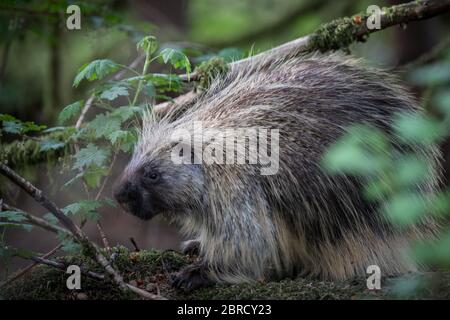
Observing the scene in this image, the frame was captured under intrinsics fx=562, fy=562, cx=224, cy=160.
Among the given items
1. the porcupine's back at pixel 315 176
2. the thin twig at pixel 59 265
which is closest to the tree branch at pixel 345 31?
the porcupine's back at pixel 315 176

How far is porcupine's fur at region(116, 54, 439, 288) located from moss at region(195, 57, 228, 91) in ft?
1.94

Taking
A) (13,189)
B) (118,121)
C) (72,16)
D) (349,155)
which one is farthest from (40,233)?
(349,155)

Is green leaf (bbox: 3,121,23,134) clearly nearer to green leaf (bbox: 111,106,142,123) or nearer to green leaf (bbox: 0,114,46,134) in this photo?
green leaf (bbox: 0,114,46,134)

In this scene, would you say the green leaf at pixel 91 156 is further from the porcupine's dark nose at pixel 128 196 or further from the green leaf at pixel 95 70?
the green leaf at pixel 95 70

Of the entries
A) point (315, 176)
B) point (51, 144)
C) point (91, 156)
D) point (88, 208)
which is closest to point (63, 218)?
point (88, 208)

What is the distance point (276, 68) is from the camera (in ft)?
15.1

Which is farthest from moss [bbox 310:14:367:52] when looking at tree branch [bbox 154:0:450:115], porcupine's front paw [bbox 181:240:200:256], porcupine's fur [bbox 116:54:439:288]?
porcupine's front paw [bbox 181:240:200:256]

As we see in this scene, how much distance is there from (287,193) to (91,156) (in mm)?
1499

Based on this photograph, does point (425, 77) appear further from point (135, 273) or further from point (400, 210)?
point (135, 273)

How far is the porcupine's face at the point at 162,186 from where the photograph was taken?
4070 mm

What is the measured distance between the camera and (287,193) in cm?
390

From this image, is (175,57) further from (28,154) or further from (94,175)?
(28,154)

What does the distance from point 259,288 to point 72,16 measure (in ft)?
11.1

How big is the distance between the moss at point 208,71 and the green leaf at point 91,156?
3.65 feet
